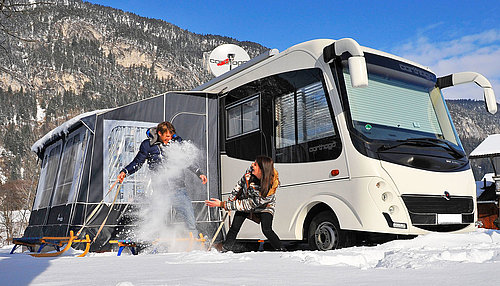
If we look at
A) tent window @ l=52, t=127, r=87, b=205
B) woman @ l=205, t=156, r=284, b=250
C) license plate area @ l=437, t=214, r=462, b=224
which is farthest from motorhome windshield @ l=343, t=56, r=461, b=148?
tent window @ l=52, t=127, r=87, b=205

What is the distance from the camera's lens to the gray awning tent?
776cm

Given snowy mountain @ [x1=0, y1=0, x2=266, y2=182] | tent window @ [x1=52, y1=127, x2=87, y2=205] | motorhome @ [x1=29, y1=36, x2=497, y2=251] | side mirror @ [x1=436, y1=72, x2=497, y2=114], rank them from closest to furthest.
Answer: motorhome @ [x1=29, y1=36, x2=497, y2=251]
side mirror @ [x1=436, y1=72, x2=497, y2=114]
tent window @ [x1=52, y1=127, x2=87, y2=205]
snowy mountain @ [x1=0, y1=0, x2=266, y2=182]

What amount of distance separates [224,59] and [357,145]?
6.32m

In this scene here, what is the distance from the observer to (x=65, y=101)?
11731cm

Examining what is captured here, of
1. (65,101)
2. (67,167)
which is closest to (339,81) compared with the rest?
(67,167)

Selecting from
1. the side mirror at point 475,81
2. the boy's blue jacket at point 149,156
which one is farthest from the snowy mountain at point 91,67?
the side mirror at point 475,81

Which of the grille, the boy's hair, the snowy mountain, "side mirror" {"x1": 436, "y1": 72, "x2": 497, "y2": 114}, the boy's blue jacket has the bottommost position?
the grille

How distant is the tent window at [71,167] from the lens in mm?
8133

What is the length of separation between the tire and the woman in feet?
1.71

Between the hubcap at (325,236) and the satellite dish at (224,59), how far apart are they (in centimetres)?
605

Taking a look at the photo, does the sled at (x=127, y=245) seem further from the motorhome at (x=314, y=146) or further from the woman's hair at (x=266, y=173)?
the woman's hair at (x=266, y=173)

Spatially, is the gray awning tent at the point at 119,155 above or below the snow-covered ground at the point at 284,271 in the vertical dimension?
above

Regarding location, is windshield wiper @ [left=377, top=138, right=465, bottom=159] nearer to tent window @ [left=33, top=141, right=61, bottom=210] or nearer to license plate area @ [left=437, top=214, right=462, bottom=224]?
license plate area @ [left=437, top=214, right=462, bottom=224]

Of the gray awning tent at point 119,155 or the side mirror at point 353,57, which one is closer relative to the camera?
the side mirror at point 353,57
